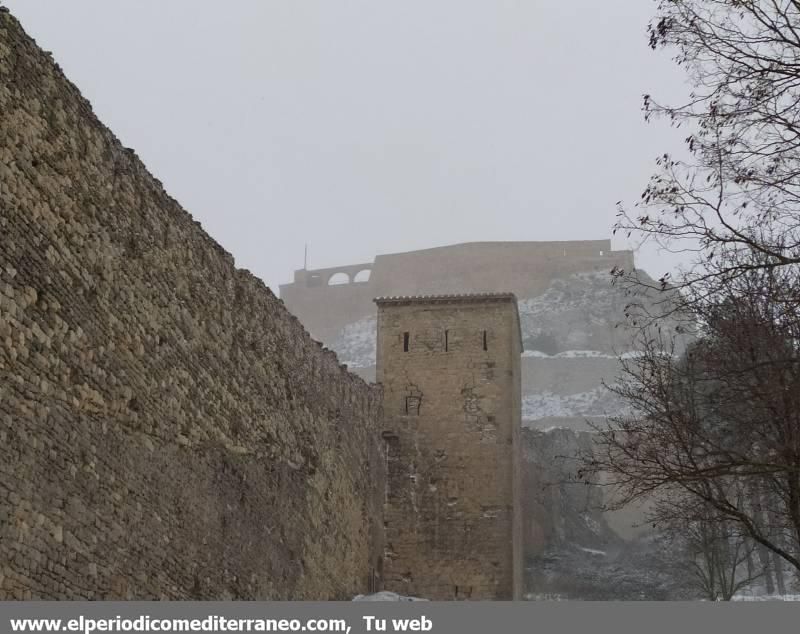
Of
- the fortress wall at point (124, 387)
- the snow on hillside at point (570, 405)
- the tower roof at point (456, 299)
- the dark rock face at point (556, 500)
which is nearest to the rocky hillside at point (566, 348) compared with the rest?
the snow on hillside at point (570, 405)

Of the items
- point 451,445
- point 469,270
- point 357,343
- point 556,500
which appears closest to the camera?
point 451,445

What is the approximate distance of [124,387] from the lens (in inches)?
418

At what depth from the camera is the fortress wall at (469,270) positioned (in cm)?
7900

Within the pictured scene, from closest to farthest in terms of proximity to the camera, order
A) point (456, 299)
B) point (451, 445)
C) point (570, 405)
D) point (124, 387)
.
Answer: point (124, 387) < point (451, 445) < point (456, 299) < point (570, 405)

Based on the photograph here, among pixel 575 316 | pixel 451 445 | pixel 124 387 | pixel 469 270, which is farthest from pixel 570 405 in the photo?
pixel 124 387

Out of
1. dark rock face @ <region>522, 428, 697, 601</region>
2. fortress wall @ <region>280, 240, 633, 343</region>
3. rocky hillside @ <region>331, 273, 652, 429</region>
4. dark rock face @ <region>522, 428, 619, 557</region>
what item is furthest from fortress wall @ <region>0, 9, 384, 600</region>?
fortress wall @ <region>280, 240, 633, 343</region>

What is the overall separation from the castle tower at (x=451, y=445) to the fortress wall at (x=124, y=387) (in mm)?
6246

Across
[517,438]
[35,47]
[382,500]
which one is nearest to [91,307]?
[35,47]

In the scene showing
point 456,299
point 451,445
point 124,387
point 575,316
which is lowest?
point 124,387

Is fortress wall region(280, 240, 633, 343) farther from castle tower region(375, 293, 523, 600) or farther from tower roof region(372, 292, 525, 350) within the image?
castle tower region(375, 293, 523, 600)

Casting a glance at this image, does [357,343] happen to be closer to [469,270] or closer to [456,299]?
[469,270]

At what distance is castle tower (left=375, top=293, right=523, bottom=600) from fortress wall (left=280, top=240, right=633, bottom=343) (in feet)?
174

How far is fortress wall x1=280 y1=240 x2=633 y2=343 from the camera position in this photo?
259ft

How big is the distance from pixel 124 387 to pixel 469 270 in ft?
230
